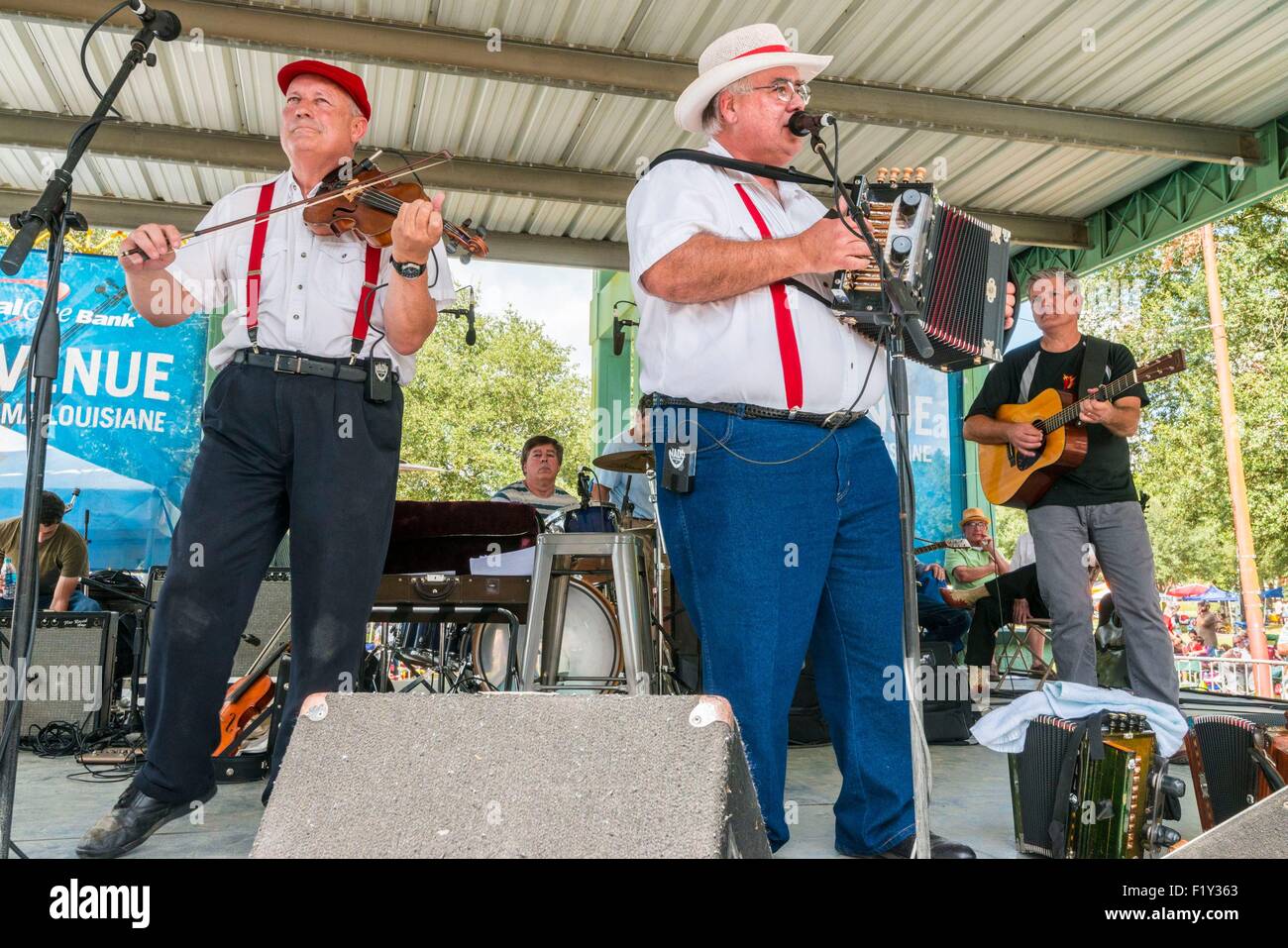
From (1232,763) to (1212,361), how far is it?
16664mm

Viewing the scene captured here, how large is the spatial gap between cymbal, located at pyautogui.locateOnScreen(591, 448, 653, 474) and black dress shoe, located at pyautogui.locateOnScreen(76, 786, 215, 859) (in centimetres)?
299

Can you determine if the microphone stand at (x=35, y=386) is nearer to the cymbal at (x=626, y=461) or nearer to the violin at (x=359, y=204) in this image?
the violin at (x=359, y=204)

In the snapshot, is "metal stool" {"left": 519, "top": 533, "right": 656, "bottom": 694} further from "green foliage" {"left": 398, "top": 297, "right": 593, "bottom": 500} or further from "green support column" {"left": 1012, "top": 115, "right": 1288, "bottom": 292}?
"green foliage" {"left": 398, "top": 297, "right": 593, "bottom": 500}

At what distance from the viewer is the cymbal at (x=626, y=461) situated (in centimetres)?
520

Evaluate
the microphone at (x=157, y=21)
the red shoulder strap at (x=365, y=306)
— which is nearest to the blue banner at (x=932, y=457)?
the red shoulder strap at (x=365, y=306)

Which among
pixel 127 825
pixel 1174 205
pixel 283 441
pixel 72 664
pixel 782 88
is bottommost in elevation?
pixel 127 825

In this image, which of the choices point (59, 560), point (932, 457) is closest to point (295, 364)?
point (59, 560)

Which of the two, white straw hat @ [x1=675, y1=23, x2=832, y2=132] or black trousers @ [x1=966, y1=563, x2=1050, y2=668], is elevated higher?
white straw hat @ [x1=675, y1=23, x2=832, y2=132]

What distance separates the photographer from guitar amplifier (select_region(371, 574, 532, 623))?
148 inches

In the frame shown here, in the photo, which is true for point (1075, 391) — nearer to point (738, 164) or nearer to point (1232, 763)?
point (1232, 763)

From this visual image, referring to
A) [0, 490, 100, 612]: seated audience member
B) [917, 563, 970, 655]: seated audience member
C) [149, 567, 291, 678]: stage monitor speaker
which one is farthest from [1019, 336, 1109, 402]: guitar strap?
[0, 490, 100, 612]: seated audience member

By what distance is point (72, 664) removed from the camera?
18.0 ft

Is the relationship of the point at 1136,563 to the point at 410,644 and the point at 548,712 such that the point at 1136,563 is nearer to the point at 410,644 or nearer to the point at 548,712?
the point at 548,712

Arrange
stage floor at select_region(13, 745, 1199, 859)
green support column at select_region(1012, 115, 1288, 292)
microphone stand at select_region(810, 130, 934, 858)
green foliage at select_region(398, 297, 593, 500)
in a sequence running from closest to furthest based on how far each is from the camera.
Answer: microphone stand at select_region(810, 130, 934, 858) < stage floor at select_region(13, 745, 1199, 859) < green support column at select_region(1012, 115, 1288, 292) < green foliage at select_region(398, 297, 593, 500)
